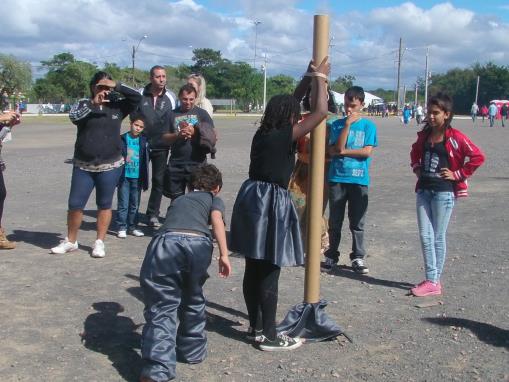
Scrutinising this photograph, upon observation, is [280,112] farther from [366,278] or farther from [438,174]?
[366,278]

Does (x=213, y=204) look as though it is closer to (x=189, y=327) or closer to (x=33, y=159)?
(x=189, y=327)

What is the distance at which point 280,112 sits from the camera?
4348 mm

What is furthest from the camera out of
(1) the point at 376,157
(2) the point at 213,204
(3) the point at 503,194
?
(1) the point at 376,157

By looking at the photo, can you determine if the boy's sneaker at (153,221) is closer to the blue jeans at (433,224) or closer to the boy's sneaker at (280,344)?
the blue jeans at (433,224)

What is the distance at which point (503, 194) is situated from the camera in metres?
11.8

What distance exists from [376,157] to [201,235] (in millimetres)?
15831

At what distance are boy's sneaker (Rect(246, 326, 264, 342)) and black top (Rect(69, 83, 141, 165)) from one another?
3005mm

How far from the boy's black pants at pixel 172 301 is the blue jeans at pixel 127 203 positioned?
154 inches

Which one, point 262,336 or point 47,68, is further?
point 47,68

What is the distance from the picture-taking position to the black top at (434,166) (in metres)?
5.67

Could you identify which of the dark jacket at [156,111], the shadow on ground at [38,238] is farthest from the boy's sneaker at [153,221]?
the shadow on ground at [38,238]

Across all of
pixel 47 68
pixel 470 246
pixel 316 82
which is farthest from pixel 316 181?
pixel 47 68

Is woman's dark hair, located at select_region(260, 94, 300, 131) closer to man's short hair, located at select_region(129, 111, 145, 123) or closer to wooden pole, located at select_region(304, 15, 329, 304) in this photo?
wooden pole, located at select_region(304, 15, 329, 304)

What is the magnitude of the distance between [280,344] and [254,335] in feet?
0.72
